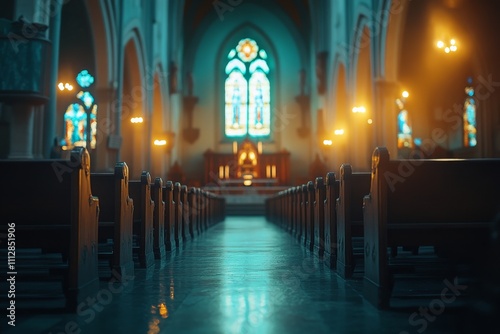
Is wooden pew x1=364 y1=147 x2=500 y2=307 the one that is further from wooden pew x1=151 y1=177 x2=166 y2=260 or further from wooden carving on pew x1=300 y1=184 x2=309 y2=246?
wooden carving on pew x1=300 y1=184 x2=309 y2=246

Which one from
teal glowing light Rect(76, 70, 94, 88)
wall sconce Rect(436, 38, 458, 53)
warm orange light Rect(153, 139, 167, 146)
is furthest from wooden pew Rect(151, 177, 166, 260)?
warm orange light Rect(153, 139, 167, 146)

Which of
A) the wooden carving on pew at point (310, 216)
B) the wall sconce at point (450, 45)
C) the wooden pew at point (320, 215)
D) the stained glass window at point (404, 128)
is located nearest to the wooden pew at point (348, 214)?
the wooden pew at point (320, 215)

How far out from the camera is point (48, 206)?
346 cm

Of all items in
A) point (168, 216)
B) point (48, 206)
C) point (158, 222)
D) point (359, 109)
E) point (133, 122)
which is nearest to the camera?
point (48, 206)

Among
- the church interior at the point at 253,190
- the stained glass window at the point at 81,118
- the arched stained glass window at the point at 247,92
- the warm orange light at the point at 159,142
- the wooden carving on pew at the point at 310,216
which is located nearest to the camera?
the church interior at the point at 253,190

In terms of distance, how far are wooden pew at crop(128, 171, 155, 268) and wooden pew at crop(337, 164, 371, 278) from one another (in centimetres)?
188

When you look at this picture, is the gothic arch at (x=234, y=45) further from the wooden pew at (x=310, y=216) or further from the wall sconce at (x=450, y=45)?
the wooden pew at (x=310, y=216)

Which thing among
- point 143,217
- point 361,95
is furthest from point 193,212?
point 361,95

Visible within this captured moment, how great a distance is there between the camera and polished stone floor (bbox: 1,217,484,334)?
8.83 ft

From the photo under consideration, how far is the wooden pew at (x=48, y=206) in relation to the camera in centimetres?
334

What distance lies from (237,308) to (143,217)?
235 centimetres

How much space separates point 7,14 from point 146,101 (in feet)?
17.4

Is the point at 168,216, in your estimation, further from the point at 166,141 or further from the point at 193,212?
the point at 166,141

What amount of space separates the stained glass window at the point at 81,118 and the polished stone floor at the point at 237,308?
47.2ft
